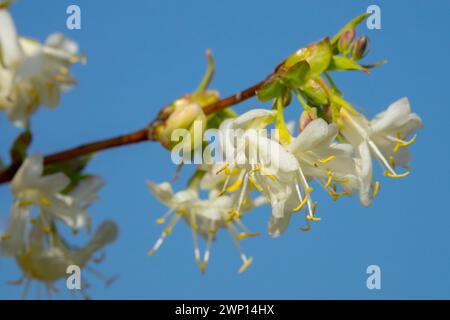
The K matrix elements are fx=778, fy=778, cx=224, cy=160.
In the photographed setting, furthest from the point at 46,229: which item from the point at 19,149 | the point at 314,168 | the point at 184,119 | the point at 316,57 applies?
the point at 316,57

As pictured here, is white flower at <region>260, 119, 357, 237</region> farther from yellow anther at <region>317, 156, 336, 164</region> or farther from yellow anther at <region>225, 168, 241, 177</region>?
yellow anther at <region>225, 168, 241, 177</region>

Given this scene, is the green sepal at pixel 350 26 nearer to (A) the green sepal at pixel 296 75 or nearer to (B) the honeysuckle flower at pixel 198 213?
(A) the green sepal at pixel 296 75

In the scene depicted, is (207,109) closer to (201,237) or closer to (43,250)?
(201,237)

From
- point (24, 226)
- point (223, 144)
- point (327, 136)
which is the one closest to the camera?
point (327, 136)

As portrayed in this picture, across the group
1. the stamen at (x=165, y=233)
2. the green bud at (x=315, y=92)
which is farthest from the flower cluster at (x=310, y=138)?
the stamen at (x=165, y=233)

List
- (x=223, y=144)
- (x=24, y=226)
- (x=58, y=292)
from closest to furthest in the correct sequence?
1. (x=223, y=144)
2. (x=24, y=226)
3. (x=58, y=292)

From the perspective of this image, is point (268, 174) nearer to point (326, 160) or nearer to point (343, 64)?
point (326, 160)
